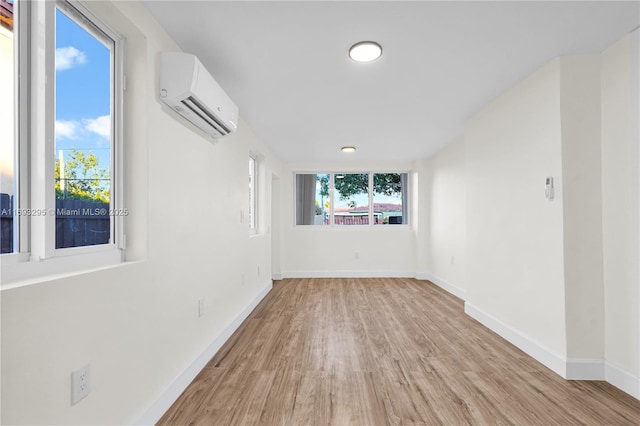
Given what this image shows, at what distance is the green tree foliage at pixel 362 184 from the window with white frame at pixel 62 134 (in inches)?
187

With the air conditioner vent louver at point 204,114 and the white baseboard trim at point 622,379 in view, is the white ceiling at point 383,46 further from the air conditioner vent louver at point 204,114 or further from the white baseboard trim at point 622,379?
the white baseboard trim at point 622,379

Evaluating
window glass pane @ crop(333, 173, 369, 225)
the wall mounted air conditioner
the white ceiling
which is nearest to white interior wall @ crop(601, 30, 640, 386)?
the white ceiling

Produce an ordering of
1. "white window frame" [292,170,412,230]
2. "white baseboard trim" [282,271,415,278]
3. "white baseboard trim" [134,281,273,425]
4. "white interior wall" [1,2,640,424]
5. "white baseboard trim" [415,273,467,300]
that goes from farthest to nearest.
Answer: "white window frame" [292,170,412,230] → "white baseboard trim" [282,271,415,278] → "white baseboard trim" [415,273,467,300] → "white baseboard trim" [134,281,273,425] → "white interior wall" [1,2,640,424]

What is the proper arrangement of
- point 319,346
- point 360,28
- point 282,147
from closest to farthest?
point 360,28 < point 319,346 < point 282,147

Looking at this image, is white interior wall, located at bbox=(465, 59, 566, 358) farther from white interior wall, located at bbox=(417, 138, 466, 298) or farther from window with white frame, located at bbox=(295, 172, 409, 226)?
window with white frame, located at bbox=(295, 172, 409, 226)

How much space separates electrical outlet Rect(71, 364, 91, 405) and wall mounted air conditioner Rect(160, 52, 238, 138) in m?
1.39

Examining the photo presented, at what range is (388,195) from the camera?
6168 mm

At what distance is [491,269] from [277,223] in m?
3.82

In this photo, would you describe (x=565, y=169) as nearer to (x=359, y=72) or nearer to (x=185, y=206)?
(x=359, y=72)

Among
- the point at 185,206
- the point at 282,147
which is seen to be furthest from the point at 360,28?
the point at 282,147

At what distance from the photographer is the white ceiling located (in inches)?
64.5

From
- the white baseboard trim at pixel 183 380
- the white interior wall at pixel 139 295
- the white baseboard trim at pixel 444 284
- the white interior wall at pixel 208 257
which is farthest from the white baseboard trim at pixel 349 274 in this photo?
the white interior wall at pixel 139 295

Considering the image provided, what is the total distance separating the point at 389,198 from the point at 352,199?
750mm

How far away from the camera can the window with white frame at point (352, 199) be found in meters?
6.14
